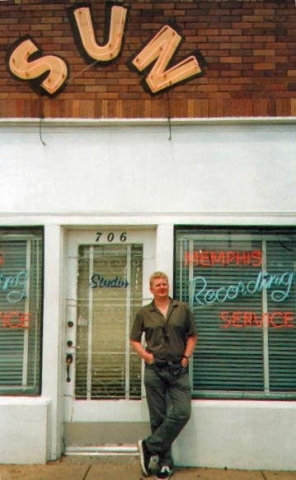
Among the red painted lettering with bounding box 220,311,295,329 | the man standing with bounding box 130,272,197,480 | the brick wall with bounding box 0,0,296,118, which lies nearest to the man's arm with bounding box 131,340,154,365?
the man standing with bounding box 130,272,197,480

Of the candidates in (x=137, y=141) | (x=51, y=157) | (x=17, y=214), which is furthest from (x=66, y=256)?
(x=137, y=141)

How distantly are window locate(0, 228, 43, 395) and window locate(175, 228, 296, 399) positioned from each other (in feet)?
4.64

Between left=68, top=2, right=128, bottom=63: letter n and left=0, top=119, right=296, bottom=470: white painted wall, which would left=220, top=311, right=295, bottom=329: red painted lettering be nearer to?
left=0, top=119, right=296, bottom=470: white painted wall

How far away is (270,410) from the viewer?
17.5 ft

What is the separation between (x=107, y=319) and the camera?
573cm

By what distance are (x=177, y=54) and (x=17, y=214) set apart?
2257 millimetres

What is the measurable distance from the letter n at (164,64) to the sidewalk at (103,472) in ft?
11.9

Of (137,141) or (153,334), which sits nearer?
(153,334)

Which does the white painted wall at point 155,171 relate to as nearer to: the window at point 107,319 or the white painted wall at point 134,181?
the white painted wall at point 134,181

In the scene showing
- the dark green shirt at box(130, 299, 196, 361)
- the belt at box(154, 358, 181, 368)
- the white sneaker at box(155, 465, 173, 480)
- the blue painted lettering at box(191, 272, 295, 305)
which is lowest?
the white sneaker at box(155, 465, 173, 480)

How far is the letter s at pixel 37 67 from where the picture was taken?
5684 mm

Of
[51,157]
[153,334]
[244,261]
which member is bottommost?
[153,334]

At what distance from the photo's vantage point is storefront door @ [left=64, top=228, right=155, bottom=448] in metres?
5.61

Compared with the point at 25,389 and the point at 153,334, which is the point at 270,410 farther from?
the point at 25,389
